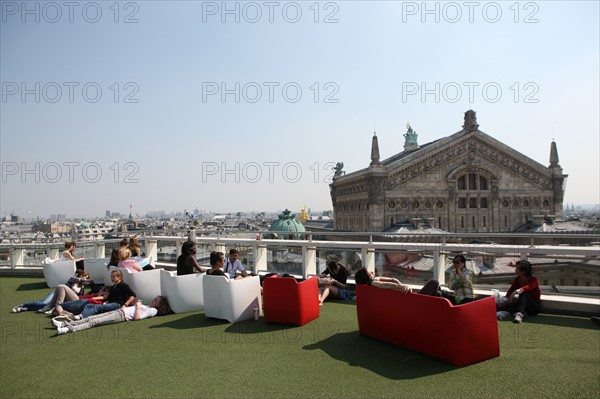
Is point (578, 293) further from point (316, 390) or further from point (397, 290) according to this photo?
point (316, 390)

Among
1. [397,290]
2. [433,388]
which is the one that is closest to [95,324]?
[397,290]

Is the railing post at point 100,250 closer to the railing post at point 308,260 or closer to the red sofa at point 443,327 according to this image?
the railing post at point 308,260

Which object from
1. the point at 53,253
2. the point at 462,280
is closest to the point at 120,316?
the point at 462,280

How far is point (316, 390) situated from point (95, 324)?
15.7ft

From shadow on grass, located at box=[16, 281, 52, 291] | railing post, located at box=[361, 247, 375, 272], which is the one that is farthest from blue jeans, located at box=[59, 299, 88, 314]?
railing post, located at box=[361, 247, 375, 272]

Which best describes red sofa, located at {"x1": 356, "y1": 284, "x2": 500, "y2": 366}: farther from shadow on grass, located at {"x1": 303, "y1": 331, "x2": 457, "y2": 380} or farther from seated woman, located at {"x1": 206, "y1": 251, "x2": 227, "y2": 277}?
seated woman, located at {"x1": 206, "y1": 251, "x2": 227, "y2": 277}

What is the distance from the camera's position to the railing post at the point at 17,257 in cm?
1547

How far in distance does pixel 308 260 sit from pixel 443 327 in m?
5.85

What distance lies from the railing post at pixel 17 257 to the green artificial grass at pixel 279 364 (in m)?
8.94

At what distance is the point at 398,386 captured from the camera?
4.97m

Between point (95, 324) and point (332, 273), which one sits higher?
point (332, 273)

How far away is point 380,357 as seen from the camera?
590 cm

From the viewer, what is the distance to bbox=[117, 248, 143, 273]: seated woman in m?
9.66

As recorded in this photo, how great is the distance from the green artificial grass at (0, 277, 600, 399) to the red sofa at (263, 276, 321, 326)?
A: 180 millimetres
